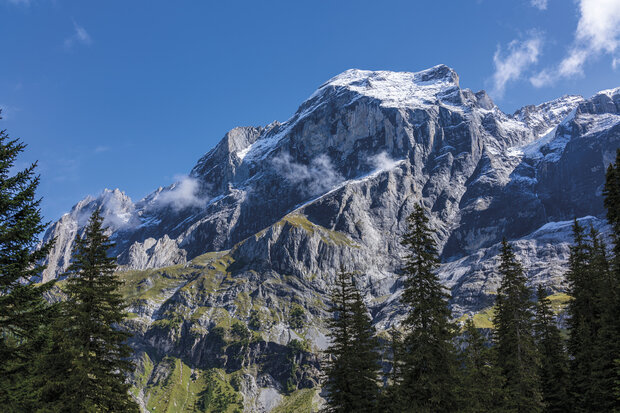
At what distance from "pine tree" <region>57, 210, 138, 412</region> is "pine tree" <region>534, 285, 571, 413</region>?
4228cm

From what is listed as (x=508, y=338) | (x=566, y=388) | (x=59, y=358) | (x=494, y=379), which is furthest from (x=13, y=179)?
(x=566, y=388)

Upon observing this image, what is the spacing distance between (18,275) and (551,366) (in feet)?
178

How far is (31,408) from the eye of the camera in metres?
18.4

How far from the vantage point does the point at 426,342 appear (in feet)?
90.8

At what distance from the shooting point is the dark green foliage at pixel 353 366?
33.9 metres

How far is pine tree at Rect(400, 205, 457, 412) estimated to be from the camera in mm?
26688

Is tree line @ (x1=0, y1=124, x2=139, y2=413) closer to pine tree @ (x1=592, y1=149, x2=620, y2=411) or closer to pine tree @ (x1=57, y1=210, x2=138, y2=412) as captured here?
pine tree @ (x1=57, y1=210, x2=138, y2=412)

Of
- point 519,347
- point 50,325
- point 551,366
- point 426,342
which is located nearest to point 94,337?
point 50,325

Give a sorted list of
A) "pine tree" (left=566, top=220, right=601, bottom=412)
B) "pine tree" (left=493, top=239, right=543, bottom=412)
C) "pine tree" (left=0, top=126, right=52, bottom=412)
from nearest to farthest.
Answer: "pine tree" (left=0, top=126, right=52, bottom=412) < "pine tree" (left=493, top=239, right=543, bottom=412) < "pine tree" (left=566, top=220, right=601, bottom=412)

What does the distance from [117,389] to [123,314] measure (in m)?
4.24

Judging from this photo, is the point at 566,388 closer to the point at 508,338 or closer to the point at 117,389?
the point at 508,338

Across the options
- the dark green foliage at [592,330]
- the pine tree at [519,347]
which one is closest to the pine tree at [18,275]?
the pine tree at [519,347]

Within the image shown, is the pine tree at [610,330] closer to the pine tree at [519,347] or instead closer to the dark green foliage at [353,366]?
the pine tree at [519,347]

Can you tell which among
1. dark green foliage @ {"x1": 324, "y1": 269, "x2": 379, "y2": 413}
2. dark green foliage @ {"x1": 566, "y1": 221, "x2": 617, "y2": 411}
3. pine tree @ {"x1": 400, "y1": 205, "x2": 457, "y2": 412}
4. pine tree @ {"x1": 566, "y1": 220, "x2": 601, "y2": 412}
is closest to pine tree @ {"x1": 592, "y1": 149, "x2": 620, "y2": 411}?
dark green foliage @ {"x1": 566, "y1": 221, "x2": 617, "y2": 411}
